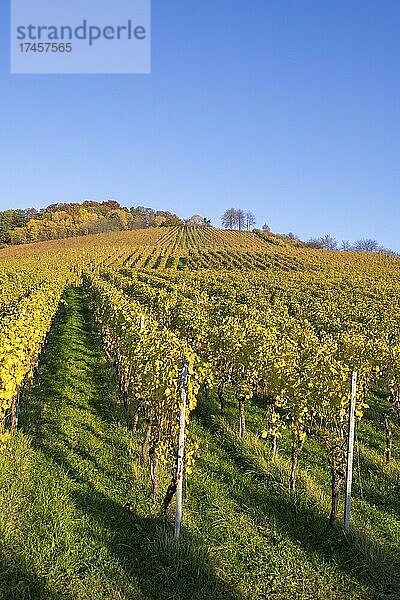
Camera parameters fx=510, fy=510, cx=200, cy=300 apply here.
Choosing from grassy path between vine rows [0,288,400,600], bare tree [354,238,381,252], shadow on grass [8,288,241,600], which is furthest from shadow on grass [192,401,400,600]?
bare tree [354,238,381,252]

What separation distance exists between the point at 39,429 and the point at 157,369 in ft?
11.3

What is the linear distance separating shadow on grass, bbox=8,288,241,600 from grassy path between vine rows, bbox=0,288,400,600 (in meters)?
0.02

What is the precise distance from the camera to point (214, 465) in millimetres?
8516

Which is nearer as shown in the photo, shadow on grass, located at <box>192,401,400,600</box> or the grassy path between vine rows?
the grassy path between vine rows

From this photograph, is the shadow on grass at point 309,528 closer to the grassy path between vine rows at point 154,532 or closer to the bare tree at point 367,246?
the grassy path between vine rows at point 154,532

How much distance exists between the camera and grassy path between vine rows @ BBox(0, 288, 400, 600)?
18.1ft

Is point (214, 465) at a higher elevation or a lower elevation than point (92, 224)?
lower

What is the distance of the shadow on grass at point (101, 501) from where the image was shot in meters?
5.46

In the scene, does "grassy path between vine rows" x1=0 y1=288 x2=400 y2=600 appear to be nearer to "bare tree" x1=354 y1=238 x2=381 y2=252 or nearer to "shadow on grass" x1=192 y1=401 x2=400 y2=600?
"shadow on grass" x1=192 y1=401 x2=400 y2=600

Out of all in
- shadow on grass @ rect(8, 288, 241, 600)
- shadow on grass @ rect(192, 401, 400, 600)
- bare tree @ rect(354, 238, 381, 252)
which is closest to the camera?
shadow on grass @ rect(8, 288, 241, 600)

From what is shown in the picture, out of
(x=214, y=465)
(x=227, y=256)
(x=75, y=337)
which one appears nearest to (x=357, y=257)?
(x=227, y=256)

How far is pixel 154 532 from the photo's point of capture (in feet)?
21.3

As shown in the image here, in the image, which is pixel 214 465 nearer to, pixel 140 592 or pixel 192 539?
pixel 192 539

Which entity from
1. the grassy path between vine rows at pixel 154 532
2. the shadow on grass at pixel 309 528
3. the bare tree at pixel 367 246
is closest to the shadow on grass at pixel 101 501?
the grassy path between vine rows at pixel 154 532
